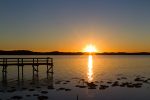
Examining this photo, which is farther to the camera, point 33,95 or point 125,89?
point 125,89

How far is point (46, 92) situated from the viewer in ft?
124

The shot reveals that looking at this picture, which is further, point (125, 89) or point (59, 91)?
point (125, 89)

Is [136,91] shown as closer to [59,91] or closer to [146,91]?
[146,91]

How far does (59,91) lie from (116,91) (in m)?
8.70

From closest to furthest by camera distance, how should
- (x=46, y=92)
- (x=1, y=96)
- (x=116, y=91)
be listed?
(x=1, y=96) < (x=46, y=92) < (x=116, y=91)

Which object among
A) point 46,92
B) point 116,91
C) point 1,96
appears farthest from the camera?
point 116,91

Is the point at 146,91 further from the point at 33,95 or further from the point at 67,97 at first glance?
the point at 33,95

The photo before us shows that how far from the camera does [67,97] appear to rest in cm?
3522

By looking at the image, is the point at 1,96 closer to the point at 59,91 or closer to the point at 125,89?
the point at 59,91

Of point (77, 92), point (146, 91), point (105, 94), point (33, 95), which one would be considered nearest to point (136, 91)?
point (146, 91)

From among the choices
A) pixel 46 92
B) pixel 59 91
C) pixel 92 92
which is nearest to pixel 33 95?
pixel 46 92

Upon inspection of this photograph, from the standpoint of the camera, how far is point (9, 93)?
120 ft

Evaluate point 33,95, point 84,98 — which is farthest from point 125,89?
point 33,95

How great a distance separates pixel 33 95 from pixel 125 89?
15.7 meters
